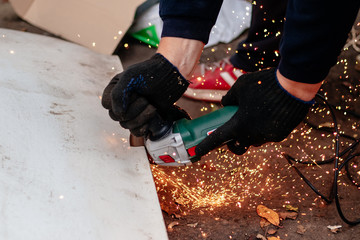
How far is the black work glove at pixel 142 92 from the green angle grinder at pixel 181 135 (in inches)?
2.5

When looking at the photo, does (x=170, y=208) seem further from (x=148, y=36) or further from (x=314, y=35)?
(x=148, y=36)

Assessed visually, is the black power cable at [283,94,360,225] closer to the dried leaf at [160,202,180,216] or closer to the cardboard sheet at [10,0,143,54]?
the dried leaf at [160,202,180,216]

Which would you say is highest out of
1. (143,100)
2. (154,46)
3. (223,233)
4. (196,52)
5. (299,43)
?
(299,43)

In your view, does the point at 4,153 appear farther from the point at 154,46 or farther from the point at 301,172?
the point at 154,46

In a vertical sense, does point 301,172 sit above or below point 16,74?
below

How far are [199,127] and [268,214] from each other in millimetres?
511

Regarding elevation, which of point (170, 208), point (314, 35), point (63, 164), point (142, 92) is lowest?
point (170, 208)

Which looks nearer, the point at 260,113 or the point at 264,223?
the point at 260,113

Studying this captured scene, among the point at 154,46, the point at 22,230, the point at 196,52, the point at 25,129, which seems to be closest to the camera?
the point at 22,230

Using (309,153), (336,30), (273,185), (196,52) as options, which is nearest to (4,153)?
(196,52)

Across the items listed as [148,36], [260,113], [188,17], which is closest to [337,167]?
[260,113]

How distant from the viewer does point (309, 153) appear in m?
1.90

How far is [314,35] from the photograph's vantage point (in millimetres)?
999

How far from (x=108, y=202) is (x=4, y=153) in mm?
346
